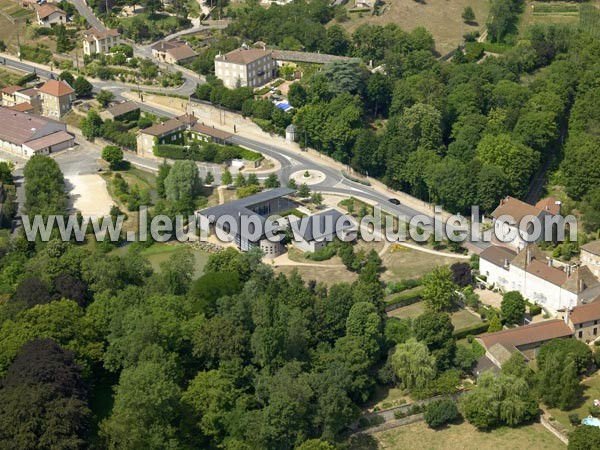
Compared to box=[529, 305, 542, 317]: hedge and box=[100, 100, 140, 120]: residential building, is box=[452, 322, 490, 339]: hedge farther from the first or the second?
box=[100, 100, 140, 120]: residential building

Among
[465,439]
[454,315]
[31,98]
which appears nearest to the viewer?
[465,439]

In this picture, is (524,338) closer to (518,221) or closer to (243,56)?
(518,221)

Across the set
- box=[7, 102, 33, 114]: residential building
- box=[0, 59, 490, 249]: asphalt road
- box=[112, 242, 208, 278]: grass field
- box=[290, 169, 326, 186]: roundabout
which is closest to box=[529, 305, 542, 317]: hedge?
box=[0, 59, 490, 249]: asphalt road

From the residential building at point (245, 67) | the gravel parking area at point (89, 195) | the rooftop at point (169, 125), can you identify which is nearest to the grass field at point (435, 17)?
the residential building at point (245, 67)

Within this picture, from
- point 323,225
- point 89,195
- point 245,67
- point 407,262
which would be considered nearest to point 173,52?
point 245,67

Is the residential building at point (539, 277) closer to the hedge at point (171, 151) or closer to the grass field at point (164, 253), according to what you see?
the grass field at point (164, 253)

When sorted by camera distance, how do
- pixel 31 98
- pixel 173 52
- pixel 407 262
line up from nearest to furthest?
pixel 407 262, pixel 31 98, pixel 173 52

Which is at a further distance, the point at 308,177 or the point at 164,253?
the point at 308,177
